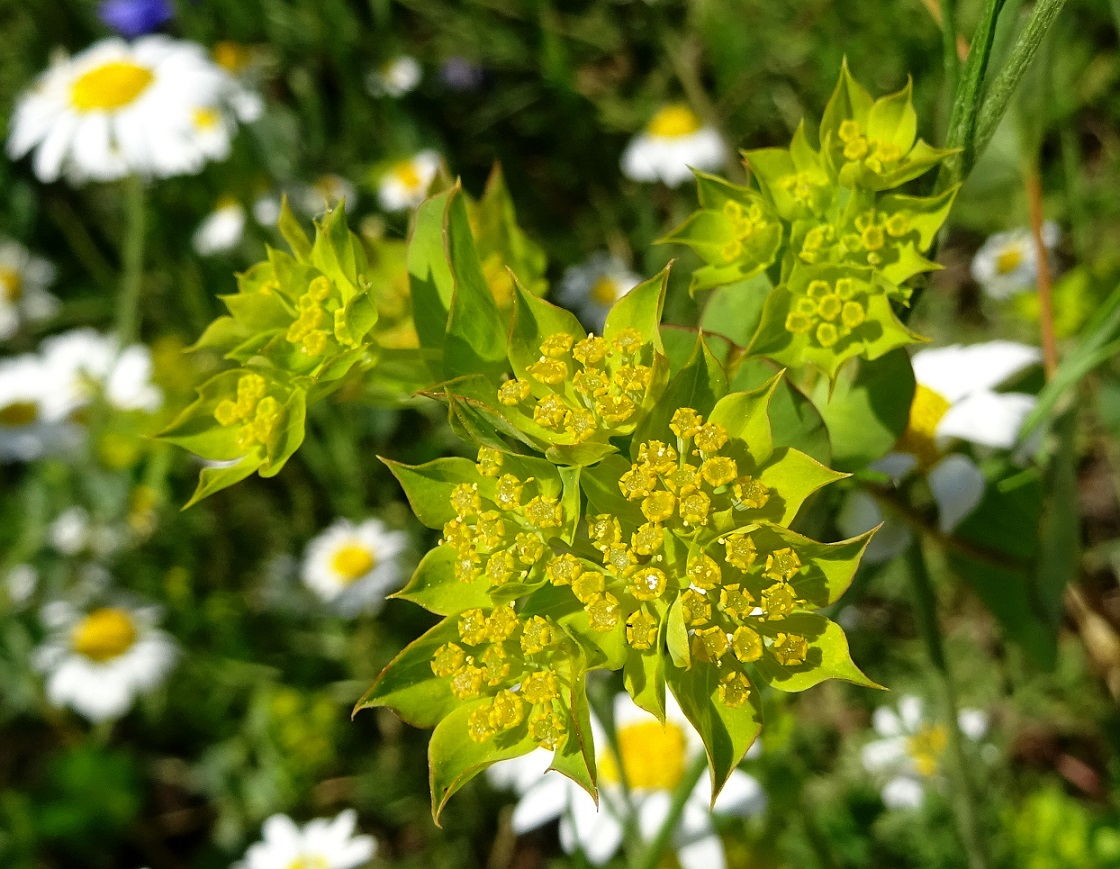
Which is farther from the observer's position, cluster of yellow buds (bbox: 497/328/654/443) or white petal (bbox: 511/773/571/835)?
white petal (bbox: 511/773/571/835)

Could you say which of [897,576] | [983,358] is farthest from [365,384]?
[897,576]

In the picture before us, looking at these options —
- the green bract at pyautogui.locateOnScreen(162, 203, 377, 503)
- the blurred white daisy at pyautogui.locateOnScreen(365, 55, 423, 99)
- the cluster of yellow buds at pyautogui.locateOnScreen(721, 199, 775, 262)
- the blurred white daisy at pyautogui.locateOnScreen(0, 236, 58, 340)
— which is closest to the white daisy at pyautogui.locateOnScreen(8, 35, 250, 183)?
the blurred white daisy at pyautogui.locateOnScreen(365, 55, 423, 99)

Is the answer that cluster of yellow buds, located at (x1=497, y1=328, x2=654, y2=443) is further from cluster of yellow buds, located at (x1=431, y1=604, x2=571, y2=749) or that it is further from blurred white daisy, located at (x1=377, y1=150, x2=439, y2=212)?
blurred white daisy, located at (x1=377, y1=150, x2=439, y2=212)

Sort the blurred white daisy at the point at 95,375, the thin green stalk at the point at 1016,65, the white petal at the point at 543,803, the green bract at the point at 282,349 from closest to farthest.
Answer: the thin green stalk at the point at 1016,65 → the green bract at the point at 282,349 → the white petal at the point at 543,803 → the blurred white daisy at the point at 95,375

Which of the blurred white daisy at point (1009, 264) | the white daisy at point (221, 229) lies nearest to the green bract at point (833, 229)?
the blurred white daisy at point (1009, 264)

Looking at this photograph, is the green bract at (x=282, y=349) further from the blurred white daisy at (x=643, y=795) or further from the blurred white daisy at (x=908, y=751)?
the blurred white daisy at (x=908, y=751)

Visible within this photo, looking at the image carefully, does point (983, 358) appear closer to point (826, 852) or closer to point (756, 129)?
point (826, 852)
